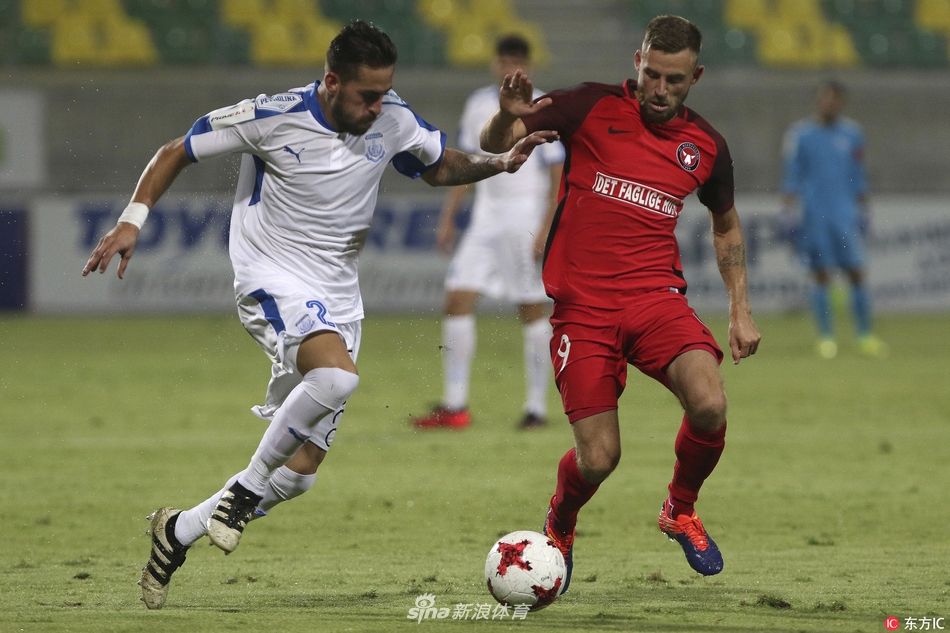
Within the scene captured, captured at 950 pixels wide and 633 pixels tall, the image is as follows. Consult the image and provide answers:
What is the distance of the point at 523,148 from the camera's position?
5.37 metres

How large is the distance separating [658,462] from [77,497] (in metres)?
3.32

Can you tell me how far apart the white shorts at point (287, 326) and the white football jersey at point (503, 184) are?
4733mm

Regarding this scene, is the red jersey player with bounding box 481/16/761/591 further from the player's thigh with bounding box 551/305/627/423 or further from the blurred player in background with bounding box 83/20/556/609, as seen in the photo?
the blurred player in background with bounding box 83/20/556/609

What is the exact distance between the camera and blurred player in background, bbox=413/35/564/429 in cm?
995

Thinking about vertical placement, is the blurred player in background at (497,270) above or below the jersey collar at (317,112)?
below

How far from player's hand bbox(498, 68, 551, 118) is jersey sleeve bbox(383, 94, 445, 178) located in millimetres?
355

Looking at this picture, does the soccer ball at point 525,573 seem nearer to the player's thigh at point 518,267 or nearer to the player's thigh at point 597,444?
the player's thigh at point 597,444

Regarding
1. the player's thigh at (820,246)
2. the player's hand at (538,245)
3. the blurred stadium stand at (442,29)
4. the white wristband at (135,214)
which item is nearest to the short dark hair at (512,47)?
the player's hand at (538,245)

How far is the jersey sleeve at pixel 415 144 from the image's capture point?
18.4ft

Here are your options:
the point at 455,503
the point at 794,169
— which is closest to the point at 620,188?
the point at 455,503

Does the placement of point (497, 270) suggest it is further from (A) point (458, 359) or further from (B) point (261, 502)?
(B) point (261, 502)

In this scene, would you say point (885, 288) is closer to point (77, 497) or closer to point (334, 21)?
point (334, 21)

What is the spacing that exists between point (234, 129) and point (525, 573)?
189cm

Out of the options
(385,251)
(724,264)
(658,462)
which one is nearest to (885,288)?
(385,251)
